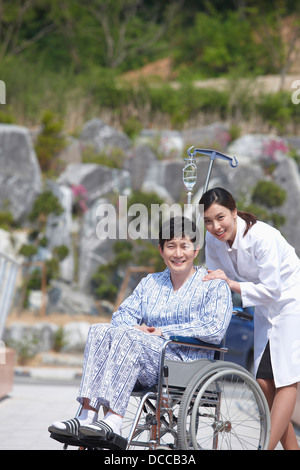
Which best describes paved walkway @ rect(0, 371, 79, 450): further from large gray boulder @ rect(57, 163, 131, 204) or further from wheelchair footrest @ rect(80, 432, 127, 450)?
large gray boulder @ rect(57, 163, 131, 204)

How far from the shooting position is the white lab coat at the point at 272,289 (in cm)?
315

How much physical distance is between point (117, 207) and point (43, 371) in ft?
19.0

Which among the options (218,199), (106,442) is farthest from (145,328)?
(218,199)

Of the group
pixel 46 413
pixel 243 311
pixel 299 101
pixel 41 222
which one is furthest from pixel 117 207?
pixel 243 311

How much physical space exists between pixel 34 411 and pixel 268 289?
2794 mm

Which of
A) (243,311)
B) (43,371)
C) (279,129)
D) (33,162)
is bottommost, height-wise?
(43,371)

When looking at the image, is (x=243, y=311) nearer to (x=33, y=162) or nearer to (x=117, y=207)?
(x=117, y=207)

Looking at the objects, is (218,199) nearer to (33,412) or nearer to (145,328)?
(145,328)

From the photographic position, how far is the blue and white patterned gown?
293cm

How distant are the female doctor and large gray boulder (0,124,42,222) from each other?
1210cm

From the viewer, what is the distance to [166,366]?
294cm

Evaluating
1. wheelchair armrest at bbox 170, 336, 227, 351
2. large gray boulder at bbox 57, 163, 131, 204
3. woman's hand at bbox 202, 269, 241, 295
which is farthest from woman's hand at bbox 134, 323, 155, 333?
large gray boulder at bbox 57, 163, 131, 204

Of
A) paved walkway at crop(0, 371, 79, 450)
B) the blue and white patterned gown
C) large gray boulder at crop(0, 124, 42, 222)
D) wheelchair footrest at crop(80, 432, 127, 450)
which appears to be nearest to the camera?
wheelchair footrest at crop(80, 432, 127, 450)

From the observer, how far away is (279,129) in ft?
61.2
